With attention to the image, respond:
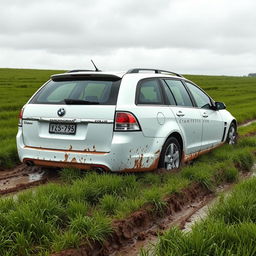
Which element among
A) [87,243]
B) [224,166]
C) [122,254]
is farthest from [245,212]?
[224,166]

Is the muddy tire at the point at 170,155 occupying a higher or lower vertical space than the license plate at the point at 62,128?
lower

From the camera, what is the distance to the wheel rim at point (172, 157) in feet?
19.1

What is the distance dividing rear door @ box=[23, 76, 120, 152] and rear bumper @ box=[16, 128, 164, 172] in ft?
0.26

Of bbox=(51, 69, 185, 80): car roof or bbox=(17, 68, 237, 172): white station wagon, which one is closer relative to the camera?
bbox=(17, 68, 237, 172): white station wagon

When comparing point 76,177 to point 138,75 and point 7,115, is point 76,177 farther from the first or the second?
point 7,115

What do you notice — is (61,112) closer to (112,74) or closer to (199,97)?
(112,74)

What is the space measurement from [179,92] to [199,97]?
2.63ft

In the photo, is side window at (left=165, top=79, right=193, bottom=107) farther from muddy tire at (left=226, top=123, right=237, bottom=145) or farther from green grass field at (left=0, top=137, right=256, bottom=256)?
muddy tire at (left=226, top=123, right=237, bottom=145)

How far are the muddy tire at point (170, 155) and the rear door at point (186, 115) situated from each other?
1.05 feet

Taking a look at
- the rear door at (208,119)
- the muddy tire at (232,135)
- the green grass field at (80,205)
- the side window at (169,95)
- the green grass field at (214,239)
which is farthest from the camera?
the muddy tire at (232,135)

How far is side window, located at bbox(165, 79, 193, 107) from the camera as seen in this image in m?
6.47

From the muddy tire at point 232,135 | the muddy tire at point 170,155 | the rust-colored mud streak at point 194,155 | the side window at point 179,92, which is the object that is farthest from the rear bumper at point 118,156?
the muddy tire at point 232,135

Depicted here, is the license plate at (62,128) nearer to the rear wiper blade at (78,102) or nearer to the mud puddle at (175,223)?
the rear wiper blade at (78,102)

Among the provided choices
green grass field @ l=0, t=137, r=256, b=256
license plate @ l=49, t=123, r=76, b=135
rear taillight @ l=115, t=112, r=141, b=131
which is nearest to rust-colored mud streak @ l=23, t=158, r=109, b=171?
green grass field @ l=0, t=137, r=256, b=256
